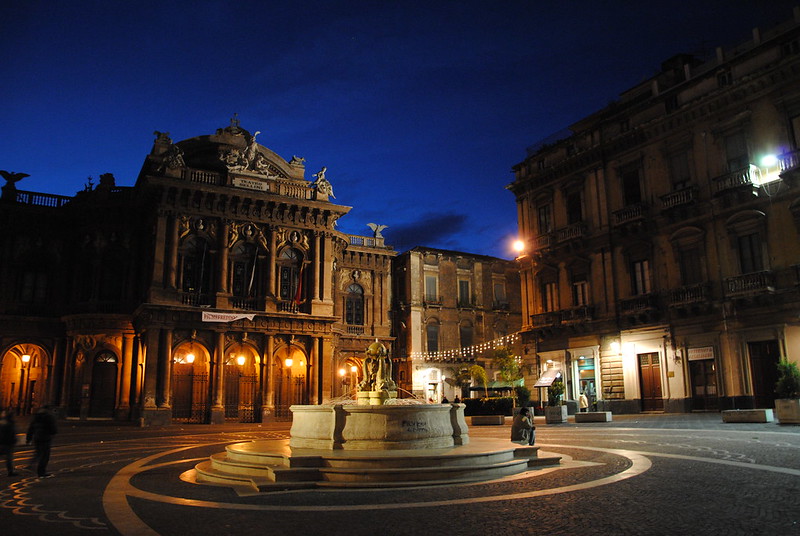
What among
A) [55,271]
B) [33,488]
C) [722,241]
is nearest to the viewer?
[33,488]

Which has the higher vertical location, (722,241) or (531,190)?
(531,190)

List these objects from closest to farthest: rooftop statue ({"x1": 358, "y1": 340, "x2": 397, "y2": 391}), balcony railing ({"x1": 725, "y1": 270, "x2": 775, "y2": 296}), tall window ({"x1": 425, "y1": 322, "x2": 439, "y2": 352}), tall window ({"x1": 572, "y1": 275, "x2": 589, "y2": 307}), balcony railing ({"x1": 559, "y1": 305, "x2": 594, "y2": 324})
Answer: rooftop statue ({"x1": 358, "y1": 340, "x2": 397, "y2": 391}), balcony railing ({"x1": 725, "y1": 270, "x2": 775, "y2": 296}), balcony railing ({"x1": 559, "y1": 305, "x2": 594, "y2": 324}), tall window ({"x1": 572, "y1": 275, "x2": 589, "y2": 307}), tall window ({"x1": 425, "y1": 322, "x2": 439, "y2": 352})

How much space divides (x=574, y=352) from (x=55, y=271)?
30.2 meters

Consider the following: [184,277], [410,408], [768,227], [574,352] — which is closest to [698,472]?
[410,408]

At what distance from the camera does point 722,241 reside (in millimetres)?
26844

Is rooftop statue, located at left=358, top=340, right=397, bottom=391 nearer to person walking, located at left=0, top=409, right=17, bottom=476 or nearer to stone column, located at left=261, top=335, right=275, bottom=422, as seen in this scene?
person walking, located at left=0, top=409, right=17, bottom=476

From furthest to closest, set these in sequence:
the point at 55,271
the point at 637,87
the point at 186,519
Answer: the point at 55,271 → the point at 637,87 → the point at 186,519

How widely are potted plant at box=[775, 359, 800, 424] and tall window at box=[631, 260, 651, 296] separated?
9.10 m

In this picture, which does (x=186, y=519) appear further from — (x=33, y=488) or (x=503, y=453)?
(x=503, y=453)

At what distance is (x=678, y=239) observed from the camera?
28.7m


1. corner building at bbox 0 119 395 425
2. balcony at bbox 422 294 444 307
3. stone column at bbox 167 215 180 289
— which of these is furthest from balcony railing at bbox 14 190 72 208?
balcony at bbox 422 294 444 307

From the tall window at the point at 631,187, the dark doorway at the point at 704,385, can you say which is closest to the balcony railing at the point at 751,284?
the dark doorway at the point at 704,385

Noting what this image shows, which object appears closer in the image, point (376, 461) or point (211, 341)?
point (376, 461)

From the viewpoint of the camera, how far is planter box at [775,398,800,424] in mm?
19484
